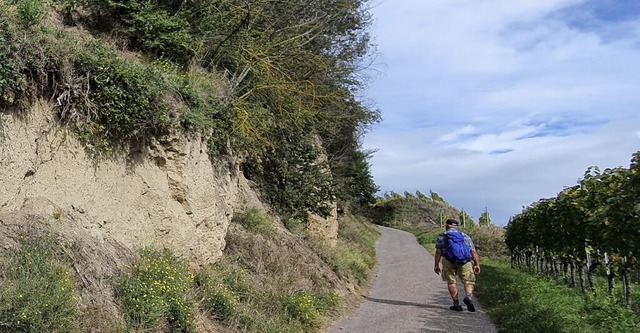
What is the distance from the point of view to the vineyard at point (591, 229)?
6.98 metres

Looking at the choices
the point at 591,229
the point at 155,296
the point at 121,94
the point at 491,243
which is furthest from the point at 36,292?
the point at 491,243

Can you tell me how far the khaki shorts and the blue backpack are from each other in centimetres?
11

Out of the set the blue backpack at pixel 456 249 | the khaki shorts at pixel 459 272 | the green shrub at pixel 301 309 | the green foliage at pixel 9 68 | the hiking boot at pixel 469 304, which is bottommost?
the green shrub at pixel 301 309

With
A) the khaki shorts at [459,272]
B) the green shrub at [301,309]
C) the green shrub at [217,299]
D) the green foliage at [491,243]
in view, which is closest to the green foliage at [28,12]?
the green shrub at [217,299]

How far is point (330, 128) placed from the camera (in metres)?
19.6

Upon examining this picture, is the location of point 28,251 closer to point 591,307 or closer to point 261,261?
point 261,261

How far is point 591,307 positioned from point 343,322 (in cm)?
437

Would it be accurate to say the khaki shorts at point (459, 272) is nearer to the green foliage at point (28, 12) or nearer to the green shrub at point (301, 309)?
the green shrub at point (301, 309)

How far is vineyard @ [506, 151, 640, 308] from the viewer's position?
6.98 metres

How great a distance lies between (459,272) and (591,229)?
278cm

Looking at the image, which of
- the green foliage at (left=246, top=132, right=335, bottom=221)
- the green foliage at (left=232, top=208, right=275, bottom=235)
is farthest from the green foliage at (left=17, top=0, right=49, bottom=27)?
the green foliage at (left=246, top=132, right=335, bottom=221)

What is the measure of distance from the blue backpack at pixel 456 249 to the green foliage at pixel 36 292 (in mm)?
7371

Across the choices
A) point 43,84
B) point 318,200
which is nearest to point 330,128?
point 318,200

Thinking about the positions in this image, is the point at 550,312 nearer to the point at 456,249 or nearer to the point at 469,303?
the point at 469,303
